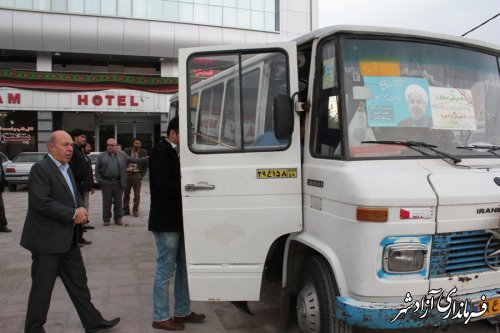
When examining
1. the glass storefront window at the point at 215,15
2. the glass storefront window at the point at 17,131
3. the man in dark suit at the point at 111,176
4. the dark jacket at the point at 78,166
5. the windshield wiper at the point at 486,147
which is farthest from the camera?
the glass storefront window at the point at 215,15

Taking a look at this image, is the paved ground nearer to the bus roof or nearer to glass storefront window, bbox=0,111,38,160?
the bus roof

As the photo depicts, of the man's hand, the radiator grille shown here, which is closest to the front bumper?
the radiator grille

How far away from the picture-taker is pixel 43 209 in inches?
143

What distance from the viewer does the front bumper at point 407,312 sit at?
291 centimetres

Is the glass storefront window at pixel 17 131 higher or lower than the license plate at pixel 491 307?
higher

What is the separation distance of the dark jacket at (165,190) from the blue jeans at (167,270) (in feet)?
0.33

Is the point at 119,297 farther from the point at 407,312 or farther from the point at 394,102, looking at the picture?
the point at 394,102

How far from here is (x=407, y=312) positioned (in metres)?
2.93

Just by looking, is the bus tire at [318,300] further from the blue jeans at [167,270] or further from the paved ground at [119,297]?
the blue jeans at [167,270]

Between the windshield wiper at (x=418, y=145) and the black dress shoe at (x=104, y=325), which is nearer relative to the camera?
the windshield wiper at (x=418, y=145)

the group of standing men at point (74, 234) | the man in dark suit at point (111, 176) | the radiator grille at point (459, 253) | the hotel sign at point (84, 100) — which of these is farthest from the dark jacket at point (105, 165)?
the hotel sign at point (84, 100)

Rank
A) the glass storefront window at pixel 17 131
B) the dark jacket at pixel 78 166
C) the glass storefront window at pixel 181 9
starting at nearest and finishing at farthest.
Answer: the dark jacket at pixel 78 166 → the glass storefront window at pixel 181 9 → the glass storefront window at pixel 17 131

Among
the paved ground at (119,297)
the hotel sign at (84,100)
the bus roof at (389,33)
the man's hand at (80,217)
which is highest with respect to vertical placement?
the hotel sign at (84,100)

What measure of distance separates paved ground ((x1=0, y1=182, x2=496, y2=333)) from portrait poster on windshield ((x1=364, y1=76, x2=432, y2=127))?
213 centimetres
